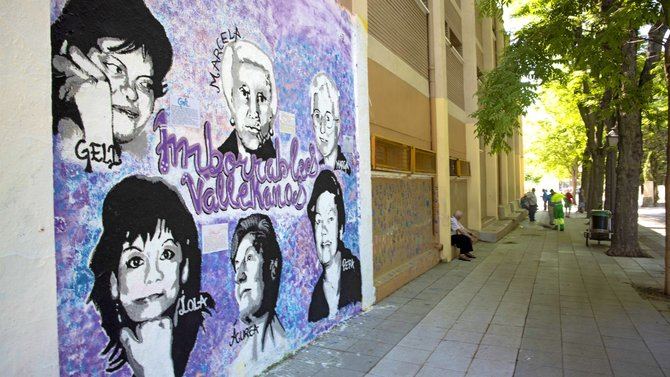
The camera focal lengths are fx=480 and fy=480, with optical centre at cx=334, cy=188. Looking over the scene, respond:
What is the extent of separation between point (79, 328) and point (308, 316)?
9.39 feet

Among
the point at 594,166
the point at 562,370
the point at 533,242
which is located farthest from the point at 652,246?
the point at 562,370

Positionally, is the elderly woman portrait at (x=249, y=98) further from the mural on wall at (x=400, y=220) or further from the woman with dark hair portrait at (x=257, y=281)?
the mural on wall at (x=400, y=220)

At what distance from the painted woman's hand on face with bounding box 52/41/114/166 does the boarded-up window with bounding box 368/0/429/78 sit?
5550 millimetres

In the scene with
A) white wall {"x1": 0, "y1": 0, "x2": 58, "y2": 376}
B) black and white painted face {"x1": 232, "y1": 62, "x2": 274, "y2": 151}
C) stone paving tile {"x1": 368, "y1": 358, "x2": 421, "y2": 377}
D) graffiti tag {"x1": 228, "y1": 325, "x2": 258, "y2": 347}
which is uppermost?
black and white painted face {"x1": 232, "y1": 62, "x2": 274, "y2": 151}

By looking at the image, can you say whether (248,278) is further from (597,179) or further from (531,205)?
(531,205)

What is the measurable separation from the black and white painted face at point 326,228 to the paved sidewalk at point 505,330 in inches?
37.6

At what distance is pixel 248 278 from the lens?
14.4 ft

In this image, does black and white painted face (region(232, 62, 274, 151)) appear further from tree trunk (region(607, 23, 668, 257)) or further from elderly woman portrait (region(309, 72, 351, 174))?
tree trunk (region(607, 23, 668, 257))

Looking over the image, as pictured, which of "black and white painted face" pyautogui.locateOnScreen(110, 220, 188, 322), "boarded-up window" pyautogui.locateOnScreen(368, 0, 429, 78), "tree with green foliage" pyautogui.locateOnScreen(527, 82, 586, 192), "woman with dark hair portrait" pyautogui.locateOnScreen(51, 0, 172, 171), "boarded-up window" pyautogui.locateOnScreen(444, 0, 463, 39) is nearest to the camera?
"woman with dark hair portrait" pyautogui.locateOnScreen(51, 0, 172, 171)

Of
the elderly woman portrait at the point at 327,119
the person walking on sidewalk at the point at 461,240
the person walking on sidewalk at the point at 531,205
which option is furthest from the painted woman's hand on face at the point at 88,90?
the person walking on sidewalk at the point at 531,205

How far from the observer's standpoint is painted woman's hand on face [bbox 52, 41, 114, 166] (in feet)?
9.33

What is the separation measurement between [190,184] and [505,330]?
4.32 meters

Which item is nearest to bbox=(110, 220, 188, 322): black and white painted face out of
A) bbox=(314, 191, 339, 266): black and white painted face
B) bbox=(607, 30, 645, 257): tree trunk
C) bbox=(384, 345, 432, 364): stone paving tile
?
bbox=(314, 191, 339, 266): black and white painted face

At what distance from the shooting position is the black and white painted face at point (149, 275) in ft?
10.4
